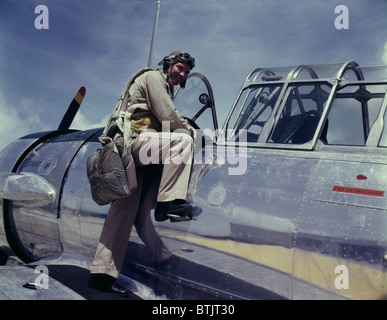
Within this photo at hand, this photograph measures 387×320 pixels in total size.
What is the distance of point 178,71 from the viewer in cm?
342

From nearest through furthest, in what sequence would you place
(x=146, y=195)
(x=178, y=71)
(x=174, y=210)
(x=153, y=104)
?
(x=174, y=210)
(x=153, y=104)
(x=146, y=195)
(x=178, y=71)

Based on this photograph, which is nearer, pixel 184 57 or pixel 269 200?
pixel 269 200

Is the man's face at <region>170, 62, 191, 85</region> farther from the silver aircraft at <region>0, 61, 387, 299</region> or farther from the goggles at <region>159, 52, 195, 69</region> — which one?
the silver aircraft at <region>0, 61, 387, 299</region>

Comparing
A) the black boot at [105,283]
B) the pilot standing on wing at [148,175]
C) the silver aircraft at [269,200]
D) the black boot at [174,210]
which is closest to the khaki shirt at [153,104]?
the pilot standing on wing at [148,175]

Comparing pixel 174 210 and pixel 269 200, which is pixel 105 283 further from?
pixel 269 200

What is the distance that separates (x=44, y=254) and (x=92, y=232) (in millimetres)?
1152

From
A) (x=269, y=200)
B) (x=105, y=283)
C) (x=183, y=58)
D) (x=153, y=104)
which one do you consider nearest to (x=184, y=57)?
(x=183, y=58)

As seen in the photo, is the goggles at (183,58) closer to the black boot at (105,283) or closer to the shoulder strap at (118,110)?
the shoulder strap at (118,110)

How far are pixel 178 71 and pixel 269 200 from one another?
1.58 metres

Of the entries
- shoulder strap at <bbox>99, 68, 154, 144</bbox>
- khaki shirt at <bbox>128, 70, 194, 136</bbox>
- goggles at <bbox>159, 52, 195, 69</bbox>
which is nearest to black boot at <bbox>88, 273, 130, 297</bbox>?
shoulder strap at <bbox>99, 68, 154, 144</bbox>

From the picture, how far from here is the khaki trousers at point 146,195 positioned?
3.04 m

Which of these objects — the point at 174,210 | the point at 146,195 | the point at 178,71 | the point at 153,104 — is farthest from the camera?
the point at 178,71

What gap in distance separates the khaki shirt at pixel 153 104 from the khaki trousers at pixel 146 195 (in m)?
0.13
